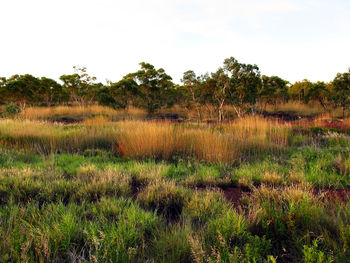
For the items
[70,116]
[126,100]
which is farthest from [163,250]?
[126,100]

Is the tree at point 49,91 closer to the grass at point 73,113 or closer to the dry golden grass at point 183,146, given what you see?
the grass at point 73,113

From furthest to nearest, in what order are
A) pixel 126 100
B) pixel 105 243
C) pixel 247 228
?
pixel 126 100 < pixel 247 228 < pixel 105 243

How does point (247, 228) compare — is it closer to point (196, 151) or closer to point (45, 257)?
point (45, 257)

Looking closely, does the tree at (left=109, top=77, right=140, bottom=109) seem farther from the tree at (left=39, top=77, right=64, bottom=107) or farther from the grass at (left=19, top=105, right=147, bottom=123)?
the tree at (left=39, top=77, right=64, bottom=107)

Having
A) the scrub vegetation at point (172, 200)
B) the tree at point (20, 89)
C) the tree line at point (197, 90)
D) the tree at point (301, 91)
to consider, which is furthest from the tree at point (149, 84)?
the tree at point (301, 91)

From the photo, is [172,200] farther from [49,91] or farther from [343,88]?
Result: [49,91]

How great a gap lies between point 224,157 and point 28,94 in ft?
69.7

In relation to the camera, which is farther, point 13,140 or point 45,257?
point 13,140

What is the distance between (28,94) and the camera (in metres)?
20.1

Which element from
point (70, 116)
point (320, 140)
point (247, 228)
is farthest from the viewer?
point (70, 116)

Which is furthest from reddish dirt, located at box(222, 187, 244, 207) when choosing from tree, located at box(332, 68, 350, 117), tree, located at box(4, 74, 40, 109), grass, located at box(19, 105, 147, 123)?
tree, located at box(4, 74, 40, 109)

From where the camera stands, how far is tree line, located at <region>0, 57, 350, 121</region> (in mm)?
13633

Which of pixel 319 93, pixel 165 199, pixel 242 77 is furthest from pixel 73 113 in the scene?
pixel 319 93

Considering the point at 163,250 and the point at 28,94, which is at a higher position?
the point at 28,94
